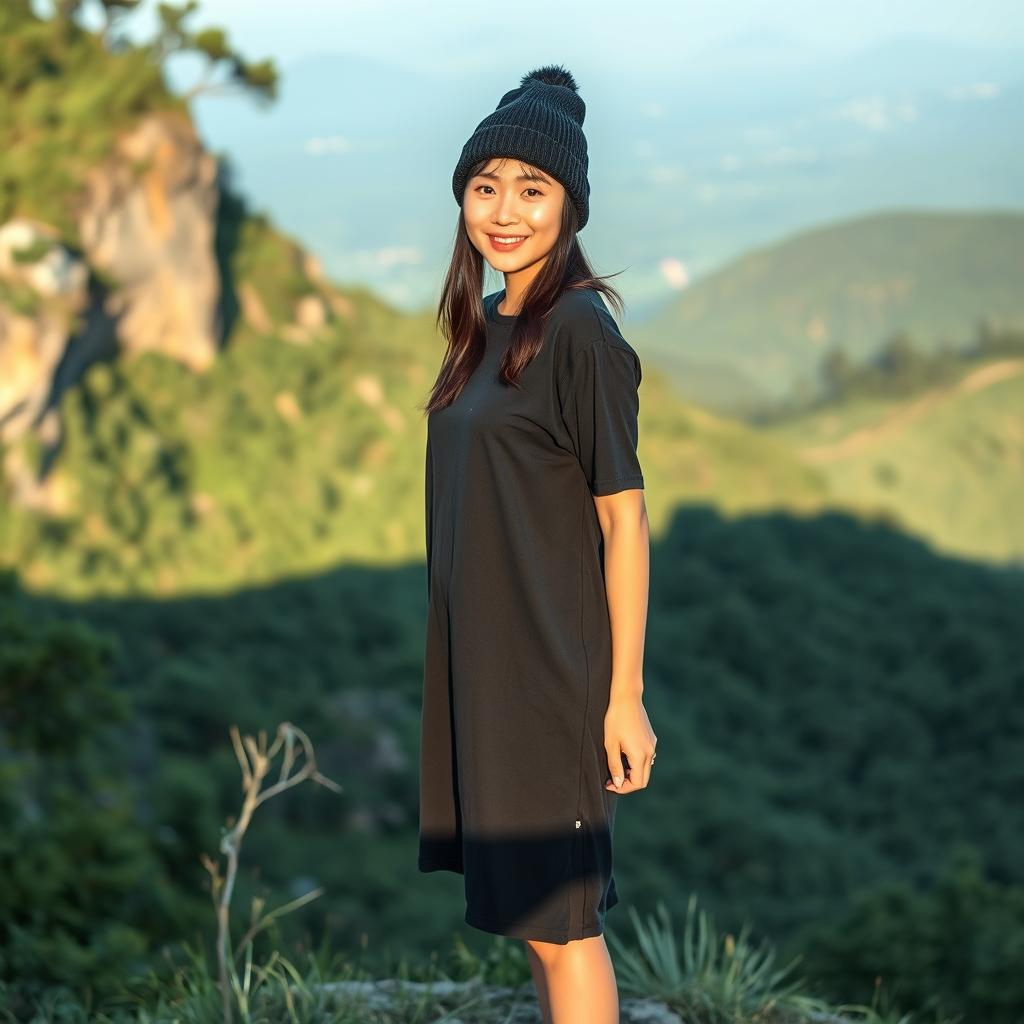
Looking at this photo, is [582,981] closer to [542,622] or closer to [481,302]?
[542,622]

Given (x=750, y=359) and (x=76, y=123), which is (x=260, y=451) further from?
(x=750, y=359)

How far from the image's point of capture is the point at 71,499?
1473cm

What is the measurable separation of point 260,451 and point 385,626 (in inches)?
108

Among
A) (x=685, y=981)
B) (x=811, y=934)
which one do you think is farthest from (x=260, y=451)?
(x=685, y=981)

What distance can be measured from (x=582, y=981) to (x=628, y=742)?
39 centimetres

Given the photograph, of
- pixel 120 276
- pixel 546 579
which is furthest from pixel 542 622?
pixel 120 276

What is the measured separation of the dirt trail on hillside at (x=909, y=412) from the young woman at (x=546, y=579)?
30706 millimetres

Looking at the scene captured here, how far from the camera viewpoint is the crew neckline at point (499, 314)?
2166 millimetres

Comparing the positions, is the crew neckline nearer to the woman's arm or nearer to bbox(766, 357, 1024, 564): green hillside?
the woman's arm

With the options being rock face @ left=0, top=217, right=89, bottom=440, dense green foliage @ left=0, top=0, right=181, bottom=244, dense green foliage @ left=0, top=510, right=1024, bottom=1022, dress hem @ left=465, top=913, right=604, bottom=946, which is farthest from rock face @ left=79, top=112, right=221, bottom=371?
dress hem @ left=465, top=913, right=604, bottom=946

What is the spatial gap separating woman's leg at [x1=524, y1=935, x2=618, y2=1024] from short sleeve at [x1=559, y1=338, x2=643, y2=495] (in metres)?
0.71

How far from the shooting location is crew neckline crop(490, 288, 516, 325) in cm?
217

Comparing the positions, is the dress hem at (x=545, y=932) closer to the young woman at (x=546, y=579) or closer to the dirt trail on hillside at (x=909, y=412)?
the young woman at (x=546, y=579)

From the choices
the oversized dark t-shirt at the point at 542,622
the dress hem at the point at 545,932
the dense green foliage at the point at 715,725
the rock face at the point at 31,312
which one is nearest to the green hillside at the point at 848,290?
the dense green foliage at the point at 715,725
